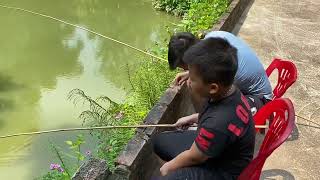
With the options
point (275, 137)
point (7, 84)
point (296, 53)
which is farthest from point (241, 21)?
point (275, 137)

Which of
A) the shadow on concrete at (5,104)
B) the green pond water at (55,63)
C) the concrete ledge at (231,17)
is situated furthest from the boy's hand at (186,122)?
the shadow on concrete at (5,104)

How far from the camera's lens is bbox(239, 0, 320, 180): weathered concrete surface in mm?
3691

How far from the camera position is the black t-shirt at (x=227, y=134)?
2246mm

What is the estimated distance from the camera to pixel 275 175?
3.54 meters

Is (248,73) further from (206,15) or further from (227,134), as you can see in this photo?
(206,15)

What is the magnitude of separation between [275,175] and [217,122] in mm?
1543

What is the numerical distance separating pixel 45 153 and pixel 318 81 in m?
3.71

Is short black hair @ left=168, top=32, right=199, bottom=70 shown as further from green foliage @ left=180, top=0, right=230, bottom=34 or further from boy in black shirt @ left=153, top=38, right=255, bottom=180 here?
green foliage @ left=180, top=0, right=230, bottom=34

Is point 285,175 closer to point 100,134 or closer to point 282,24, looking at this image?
point 100,134

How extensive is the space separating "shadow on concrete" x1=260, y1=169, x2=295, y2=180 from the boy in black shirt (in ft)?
3.81

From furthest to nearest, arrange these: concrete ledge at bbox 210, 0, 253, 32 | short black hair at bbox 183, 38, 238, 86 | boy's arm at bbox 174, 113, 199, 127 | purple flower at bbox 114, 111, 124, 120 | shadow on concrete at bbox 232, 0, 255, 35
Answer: shadow on concrete at bbox 232, 0, 255, 35 → concrete ledge at bbox 210, 0, 253, 32 → purple flower at bbox 114, 111, 124, 120 → boy's arm at bbox 174, 113, 199, 127 → short black hair at bbox 183, 38, 238, 86

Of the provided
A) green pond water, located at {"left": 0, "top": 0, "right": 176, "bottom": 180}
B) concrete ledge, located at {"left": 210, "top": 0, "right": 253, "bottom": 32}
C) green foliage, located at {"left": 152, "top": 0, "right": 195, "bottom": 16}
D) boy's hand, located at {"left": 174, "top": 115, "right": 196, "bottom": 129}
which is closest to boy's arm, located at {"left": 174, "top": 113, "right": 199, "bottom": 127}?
boy's hand, located at {"left": 174, "top": 115, "right": 196, "bottom": 129}

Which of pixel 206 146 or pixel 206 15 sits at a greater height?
pixel 206 146

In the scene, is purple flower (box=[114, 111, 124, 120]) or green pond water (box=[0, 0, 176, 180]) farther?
green pond water (box=[0, 0, 176, 180])
